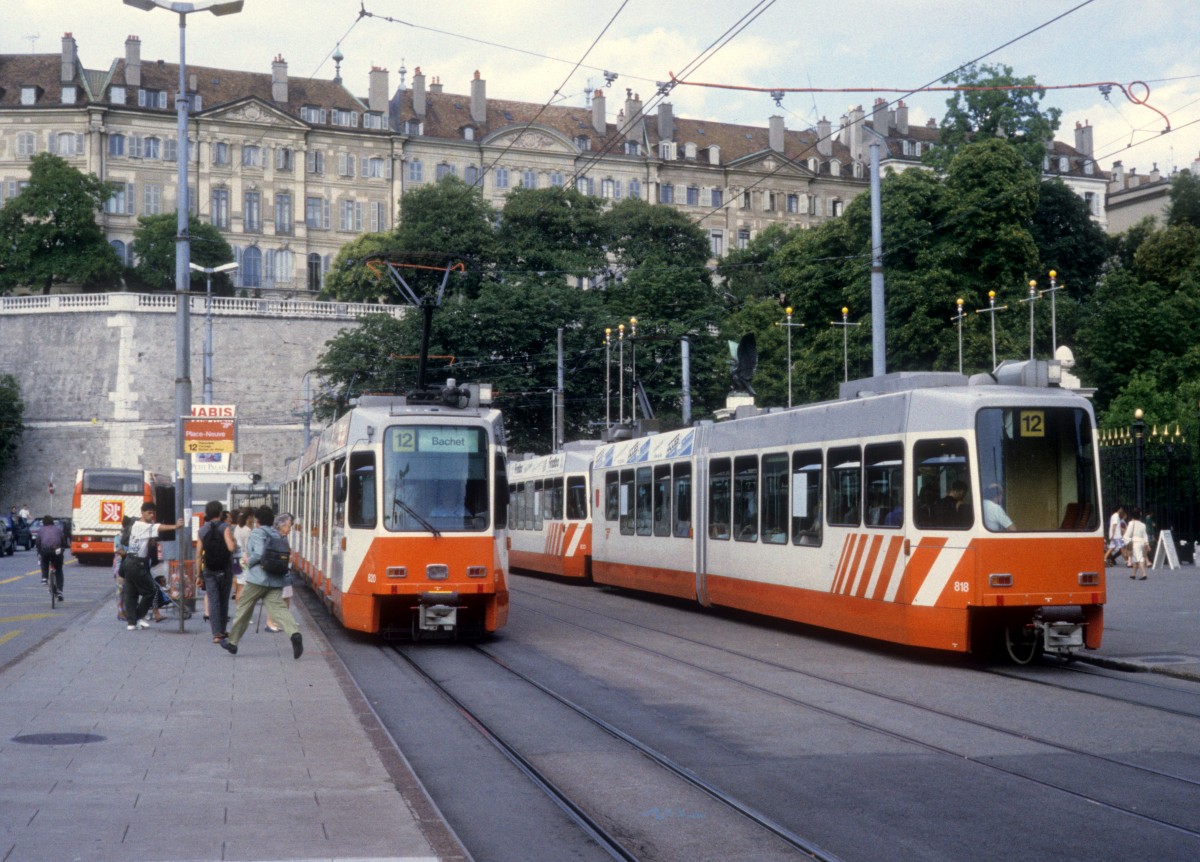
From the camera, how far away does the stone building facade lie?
106125 millimetres

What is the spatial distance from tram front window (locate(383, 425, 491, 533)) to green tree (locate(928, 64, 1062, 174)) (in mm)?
52699

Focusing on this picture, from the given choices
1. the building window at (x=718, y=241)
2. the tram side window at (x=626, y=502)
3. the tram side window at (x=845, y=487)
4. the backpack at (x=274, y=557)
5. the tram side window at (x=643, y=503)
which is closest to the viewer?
the backpack at (x=274, y=557)

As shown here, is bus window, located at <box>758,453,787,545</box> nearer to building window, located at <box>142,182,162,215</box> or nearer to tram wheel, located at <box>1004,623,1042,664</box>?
tram wheel, located at <box>1004,623,1042,664</box>

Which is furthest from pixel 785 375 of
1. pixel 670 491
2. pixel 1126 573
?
pixel 670 491

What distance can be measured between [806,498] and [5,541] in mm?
45698

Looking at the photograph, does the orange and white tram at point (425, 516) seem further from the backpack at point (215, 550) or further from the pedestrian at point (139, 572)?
the pedestrian at point (139, 572)

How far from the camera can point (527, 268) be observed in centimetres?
8238

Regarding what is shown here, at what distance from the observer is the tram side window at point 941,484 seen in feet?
50.8

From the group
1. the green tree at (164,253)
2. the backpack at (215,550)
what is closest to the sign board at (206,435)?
the backpack at (215,550)

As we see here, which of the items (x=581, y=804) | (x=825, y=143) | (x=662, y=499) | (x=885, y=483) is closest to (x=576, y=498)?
(x=662, y=499)

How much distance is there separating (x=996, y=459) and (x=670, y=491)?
10180mm

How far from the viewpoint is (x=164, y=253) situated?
3826 inches

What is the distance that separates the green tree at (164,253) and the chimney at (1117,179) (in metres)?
71.7

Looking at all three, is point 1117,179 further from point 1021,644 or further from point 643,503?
point 1021,644
